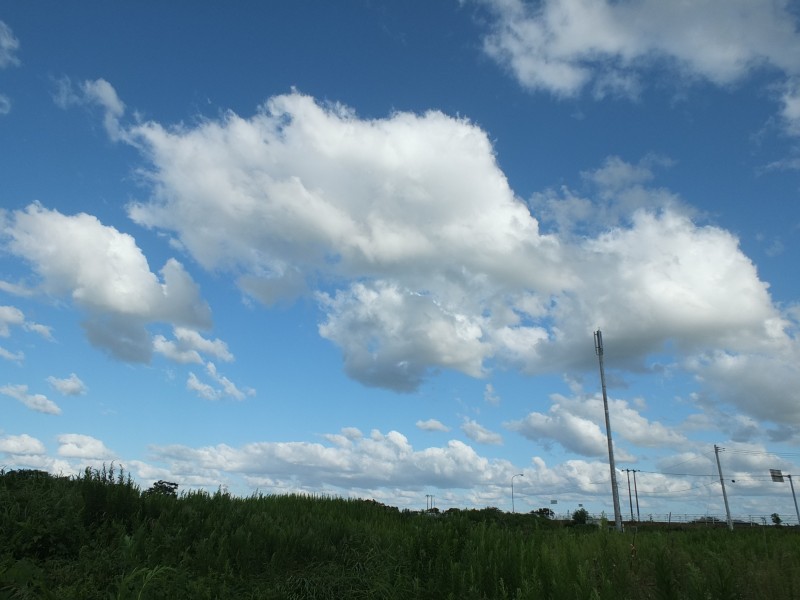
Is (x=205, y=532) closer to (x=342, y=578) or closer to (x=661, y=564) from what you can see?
(x=342, y=578)

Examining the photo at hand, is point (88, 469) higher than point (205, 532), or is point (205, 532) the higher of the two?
point (88, 469)

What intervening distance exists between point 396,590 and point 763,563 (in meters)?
5.32

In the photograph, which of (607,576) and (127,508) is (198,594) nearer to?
(127,508)

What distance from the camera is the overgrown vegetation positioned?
833 centimetres

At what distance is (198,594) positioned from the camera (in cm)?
894

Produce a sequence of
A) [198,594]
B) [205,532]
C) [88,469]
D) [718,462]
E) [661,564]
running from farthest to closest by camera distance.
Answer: [718,462] < [88,469] < [205,532] < [198,594] < [661,564]

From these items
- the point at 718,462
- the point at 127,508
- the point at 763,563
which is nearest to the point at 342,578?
the point at 127,508

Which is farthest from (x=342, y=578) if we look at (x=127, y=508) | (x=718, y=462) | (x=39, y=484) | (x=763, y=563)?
(x=718, y=462)

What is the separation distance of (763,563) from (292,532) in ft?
25.5

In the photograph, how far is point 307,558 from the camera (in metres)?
11.6

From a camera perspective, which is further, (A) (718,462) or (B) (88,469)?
(A) (718,462)

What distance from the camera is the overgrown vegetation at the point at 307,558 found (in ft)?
27.3

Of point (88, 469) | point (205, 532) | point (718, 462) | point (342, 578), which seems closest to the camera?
point (342, 578)

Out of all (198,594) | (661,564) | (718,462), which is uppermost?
(718,462)
